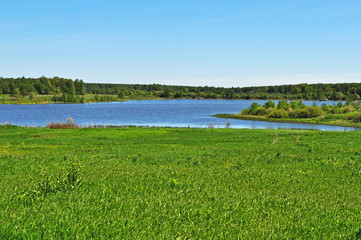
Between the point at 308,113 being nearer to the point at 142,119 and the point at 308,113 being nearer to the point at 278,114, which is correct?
the point at 278,114

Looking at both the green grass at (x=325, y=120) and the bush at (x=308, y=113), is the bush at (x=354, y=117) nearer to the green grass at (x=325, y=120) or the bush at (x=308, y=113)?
the green grass at (x=325, y=120)

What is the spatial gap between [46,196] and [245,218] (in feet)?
13.7

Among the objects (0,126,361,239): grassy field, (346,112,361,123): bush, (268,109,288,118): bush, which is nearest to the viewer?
(0,126,361,239): grassy field

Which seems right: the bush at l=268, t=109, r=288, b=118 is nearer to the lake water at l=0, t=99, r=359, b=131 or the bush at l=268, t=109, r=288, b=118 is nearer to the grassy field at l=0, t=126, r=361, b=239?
the lake water at l=0, t=99, r=359, b=131

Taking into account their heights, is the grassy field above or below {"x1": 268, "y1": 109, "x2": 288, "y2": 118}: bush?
above

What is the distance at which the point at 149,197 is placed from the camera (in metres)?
7.75

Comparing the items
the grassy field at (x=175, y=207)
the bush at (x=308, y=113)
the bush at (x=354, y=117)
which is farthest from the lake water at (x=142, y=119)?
the grassy field at (x=175, y=207)

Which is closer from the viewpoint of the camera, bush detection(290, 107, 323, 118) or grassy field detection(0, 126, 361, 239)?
grassy field detection(0, 126, 361, 239)

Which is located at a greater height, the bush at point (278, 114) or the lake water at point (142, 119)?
the bush at point (278, 114)

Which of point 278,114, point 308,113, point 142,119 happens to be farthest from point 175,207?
point 308,113

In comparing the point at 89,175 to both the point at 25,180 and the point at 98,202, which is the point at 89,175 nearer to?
the point at 25,180

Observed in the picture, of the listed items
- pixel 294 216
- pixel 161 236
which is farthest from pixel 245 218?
pixel 161 236

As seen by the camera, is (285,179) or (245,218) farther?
(285,179)

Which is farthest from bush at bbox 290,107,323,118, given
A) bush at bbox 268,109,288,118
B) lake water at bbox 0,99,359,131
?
lake water at bbox 0,99,359,131
